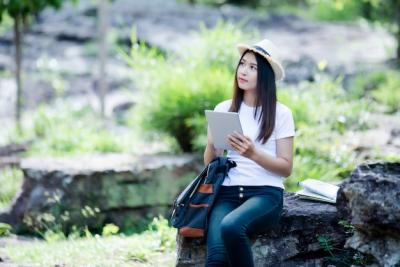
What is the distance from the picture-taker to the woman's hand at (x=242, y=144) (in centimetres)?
410

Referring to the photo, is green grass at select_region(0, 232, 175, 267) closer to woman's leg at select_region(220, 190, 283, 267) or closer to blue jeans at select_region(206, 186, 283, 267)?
blue jeans at select_region(206, 186, 283, 267)

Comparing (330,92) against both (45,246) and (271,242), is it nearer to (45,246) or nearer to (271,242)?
(45,246)

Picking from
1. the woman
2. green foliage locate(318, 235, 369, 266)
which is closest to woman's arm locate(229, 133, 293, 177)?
the woman

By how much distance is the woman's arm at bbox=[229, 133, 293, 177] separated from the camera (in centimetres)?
411

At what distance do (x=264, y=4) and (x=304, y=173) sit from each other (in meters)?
15.0

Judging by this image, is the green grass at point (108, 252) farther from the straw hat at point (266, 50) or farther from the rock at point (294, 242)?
the straw hat at point (266, 50)

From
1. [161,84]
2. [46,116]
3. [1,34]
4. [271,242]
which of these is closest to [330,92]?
[161,84]

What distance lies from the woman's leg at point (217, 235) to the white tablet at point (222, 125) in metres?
0.31

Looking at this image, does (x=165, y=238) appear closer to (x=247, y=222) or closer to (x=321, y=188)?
(x=321, y=188)

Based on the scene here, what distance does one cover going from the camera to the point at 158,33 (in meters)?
15.0

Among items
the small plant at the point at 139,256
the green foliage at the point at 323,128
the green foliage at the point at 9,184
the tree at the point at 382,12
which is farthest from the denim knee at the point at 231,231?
the tree at the point at 382,12

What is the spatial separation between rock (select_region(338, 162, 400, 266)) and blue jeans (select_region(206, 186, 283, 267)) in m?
0.39

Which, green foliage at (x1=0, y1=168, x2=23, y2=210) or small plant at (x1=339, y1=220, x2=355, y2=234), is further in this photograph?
green foliage at (x1=0, y1=168, x2=23, y2=210)

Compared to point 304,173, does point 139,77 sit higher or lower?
higher
